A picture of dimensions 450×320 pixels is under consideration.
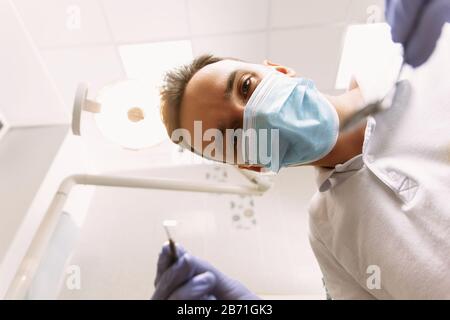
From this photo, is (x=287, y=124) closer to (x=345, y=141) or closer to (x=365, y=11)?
(x=345, y=141)

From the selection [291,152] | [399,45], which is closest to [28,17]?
[291,152]

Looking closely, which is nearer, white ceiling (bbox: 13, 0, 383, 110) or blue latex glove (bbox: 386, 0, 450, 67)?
blue latex glove (bbox: 386, 0, 450, 67)

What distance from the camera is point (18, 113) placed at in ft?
5.65

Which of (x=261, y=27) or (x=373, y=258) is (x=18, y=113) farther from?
(x=373, y=258)

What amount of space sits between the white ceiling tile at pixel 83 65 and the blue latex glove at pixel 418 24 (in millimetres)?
1268

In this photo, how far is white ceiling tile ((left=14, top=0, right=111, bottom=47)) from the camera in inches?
54.9

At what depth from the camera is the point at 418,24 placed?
0.72 meters

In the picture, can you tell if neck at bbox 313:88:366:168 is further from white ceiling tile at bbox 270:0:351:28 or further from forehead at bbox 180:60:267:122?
white ceiling tile at bbox 270:0:351:28

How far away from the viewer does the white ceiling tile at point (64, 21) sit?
4.58 feet

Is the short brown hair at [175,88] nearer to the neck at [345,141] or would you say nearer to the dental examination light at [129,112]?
the dental examination light at [129,112]

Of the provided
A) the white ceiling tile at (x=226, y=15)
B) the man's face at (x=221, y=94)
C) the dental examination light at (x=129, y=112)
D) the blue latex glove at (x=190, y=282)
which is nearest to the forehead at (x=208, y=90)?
the man's face at (x=221, y=94)

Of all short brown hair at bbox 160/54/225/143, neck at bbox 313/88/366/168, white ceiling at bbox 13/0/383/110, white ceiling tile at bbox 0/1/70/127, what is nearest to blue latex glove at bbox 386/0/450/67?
neck at bbox 313/88/366/168

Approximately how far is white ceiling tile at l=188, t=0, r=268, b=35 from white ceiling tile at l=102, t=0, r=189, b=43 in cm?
6
